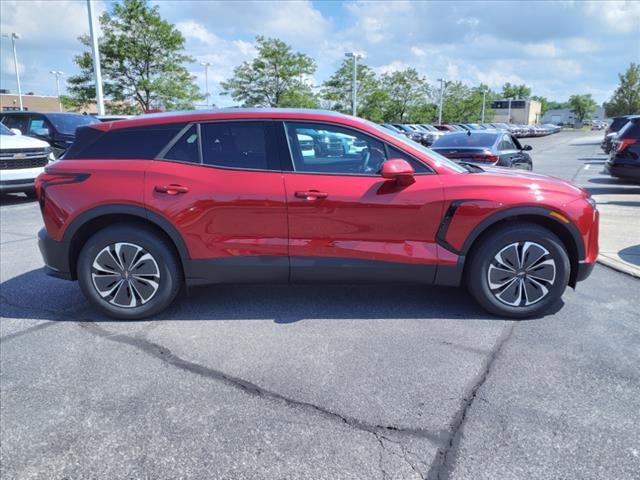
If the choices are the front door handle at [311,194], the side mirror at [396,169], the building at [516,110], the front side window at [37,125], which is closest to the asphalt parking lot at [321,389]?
the front door handle at [311,194]

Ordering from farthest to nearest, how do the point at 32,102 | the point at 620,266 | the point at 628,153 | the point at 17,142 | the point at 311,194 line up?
1. the point at 32,102
2. the point at 628,153
3. the point at 17,142
4. the point at 620,266
5. the point at 311,194

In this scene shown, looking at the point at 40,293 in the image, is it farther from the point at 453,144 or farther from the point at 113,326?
the point at 453,144

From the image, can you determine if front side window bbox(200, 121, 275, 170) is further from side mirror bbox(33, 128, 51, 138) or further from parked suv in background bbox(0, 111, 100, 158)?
side mirror bbox(33, 128, 51, 138)

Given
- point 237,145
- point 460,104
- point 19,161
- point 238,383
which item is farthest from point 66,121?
point 460,104

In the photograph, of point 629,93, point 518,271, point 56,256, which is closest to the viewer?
point 518,271

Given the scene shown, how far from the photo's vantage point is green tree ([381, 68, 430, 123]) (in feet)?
169

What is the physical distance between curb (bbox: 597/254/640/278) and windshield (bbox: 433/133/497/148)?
4700 millimetres

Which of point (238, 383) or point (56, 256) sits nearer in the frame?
point (238, 383)

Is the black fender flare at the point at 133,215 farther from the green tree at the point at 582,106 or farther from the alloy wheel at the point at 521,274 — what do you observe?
the green tree at the point at 582,106

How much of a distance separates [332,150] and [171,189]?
132 cm

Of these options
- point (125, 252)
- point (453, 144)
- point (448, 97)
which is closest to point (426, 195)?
point (125, 252)

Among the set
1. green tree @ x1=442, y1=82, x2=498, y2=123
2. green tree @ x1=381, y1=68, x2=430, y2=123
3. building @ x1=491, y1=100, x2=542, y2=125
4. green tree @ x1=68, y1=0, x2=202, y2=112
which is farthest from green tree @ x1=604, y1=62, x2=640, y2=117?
green tree @ x1=68, y1=0, x2=202, y2=112

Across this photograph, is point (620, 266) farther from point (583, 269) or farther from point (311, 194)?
point (311, 194)

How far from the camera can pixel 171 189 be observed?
3.83m
